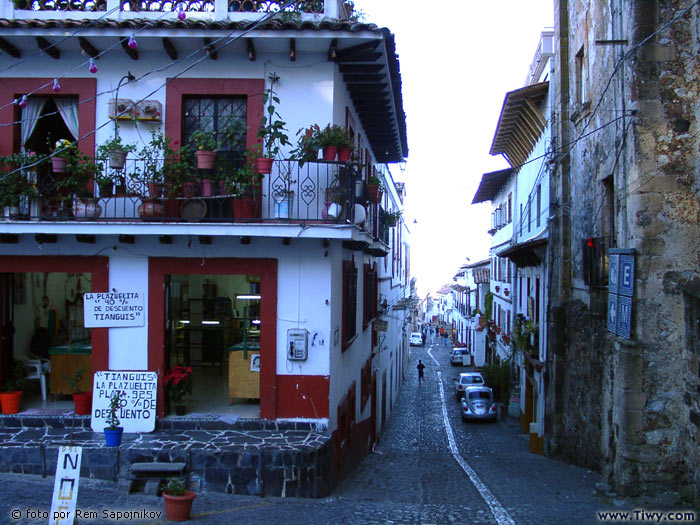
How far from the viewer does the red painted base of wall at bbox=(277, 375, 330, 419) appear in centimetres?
991

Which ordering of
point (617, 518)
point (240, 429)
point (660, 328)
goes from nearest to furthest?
point (617, 518)
point (660, 328)
point (240, 429)

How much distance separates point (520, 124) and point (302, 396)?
1286cm

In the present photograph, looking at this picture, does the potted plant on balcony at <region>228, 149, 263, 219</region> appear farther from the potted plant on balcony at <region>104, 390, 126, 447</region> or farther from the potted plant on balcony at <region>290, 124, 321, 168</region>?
the potted plant on balcony at <region>104, 390, 126, 447</region>

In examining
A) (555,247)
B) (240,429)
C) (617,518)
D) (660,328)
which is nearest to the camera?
(617,518)

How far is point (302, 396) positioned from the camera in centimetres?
992

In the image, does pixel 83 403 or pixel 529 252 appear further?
pixel 529 252

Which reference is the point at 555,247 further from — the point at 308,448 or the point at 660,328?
the point at 308,448

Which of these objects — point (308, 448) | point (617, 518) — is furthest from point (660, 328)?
point (308, 448)

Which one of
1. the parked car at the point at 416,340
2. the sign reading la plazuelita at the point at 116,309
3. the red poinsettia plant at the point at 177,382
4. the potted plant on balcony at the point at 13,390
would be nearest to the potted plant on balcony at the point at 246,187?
the sign reading la plazuelita at the point at 116,309

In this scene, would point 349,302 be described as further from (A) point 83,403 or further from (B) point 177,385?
(A) point 83,403

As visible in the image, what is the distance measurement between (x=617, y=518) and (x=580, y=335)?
16.1 feet

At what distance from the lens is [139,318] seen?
10070 millimetres

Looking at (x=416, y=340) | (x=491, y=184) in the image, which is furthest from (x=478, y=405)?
(x=416, y=340)

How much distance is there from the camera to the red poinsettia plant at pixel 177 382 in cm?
1006
